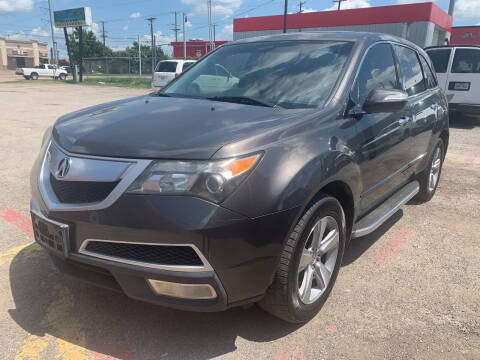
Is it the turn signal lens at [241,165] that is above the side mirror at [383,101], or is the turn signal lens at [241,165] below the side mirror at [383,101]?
below

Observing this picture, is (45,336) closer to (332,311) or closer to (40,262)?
(40,262)

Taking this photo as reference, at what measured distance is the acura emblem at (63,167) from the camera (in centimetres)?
224

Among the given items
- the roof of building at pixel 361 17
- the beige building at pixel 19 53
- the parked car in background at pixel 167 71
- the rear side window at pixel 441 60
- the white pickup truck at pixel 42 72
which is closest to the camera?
the rear side window at pixel 441 60

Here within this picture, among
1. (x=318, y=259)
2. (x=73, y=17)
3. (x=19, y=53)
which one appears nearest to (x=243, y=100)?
(x=318, y=259)

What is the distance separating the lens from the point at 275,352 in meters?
2.35

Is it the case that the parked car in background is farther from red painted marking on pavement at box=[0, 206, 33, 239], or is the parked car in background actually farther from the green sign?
the green sign

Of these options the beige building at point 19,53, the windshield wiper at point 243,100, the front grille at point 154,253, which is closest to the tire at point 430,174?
the windshield wiper at point 243,100

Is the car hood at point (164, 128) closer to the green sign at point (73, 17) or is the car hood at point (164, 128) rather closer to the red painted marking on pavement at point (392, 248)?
the red painted marking on pavement at point (392, 248)

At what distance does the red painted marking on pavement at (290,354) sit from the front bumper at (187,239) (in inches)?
15.5

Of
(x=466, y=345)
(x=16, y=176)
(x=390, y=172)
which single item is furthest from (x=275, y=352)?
(x=16, y=176)

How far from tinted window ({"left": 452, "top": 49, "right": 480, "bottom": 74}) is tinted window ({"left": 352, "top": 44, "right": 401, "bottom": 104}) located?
829 cm

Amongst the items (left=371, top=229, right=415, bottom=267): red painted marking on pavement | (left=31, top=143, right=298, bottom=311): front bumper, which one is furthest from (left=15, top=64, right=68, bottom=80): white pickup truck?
(left=31, top=143, right=298, bottom=311): front bumper

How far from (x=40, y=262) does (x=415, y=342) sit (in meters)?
2.78

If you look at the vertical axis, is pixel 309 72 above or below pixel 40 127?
above
